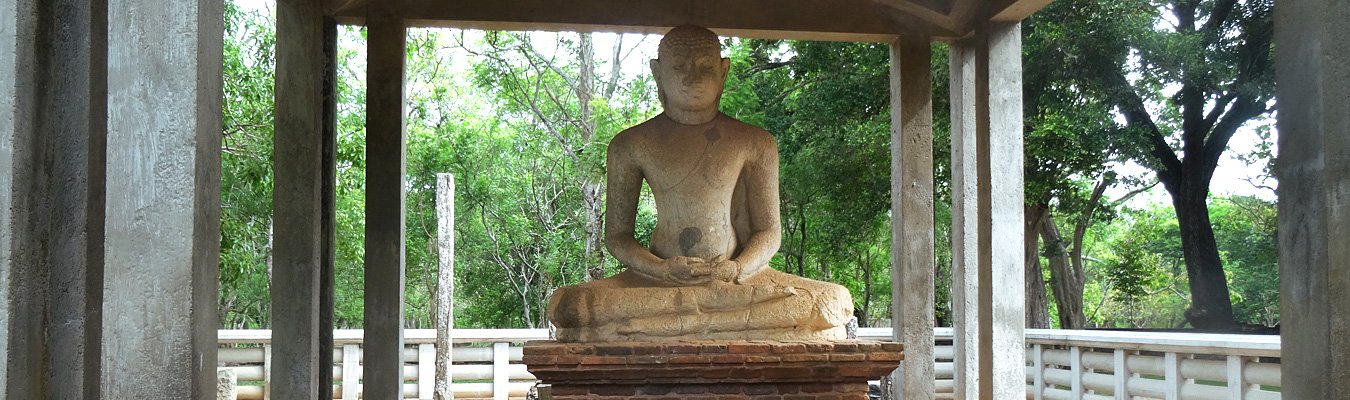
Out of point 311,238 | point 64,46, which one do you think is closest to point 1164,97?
point 311,238

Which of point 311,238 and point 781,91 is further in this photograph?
point 781,91

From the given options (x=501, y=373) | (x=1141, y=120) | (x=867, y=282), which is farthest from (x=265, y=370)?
(x=1141, y=120)

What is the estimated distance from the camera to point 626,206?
7.48m

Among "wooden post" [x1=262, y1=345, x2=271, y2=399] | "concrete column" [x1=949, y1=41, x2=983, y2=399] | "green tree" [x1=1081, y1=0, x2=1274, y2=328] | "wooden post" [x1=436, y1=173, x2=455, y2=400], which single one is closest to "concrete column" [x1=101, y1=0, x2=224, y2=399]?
"concrete column" [x1=949, y1=41, x2=983, y2=399]

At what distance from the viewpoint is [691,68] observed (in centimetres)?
705

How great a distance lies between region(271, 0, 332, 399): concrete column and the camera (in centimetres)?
773

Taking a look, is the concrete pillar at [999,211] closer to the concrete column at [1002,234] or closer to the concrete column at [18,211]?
the concrete column at [1002,234]

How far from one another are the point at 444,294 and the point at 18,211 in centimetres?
919

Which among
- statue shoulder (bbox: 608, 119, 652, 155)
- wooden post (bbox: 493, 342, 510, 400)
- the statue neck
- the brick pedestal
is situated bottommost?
wooden post (bbox: 493, 342, 510, 400)

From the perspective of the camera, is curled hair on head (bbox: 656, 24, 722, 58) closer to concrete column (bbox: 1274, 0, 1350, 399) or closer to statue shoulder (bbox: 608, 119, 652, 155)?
statue shoulder (bbox: 608, 119, 652, 155)

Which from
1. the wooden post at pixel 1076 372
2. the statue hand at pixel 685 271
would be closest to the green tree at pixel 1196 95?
the wooden post at pixel 1076 372

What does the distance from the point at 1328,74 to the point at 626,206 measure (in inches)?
169

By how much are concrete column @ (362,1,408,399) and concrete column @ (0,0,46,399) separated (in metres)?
3.72

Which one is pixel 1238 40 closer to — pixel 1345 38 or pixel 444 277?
pixel 444 277
